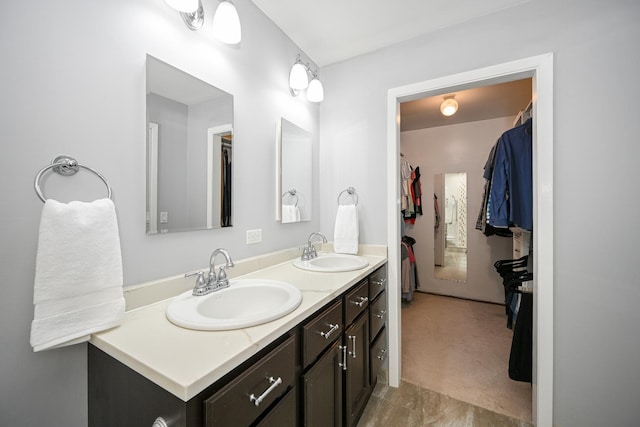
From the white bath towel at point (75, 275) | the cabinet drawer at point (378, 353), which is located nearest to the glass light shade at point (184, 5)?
the white bath towel at point (75, 275)

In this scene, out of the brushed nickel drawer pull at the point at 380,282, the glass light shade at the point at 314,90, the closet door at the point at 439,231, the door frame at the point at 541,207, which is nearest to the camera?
the door frame at the point at 541,207

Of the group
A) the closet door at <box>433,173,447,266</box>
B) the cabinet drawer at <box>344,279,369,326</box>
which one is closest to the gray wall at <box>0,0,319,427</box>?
the cabinet drawer at <box>344,279,369,326</box>

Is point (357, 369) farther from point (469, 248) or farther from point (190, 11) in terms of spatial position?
point (469, 248)

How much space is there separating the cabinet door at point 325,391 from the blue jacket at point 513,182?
1507 millimetres

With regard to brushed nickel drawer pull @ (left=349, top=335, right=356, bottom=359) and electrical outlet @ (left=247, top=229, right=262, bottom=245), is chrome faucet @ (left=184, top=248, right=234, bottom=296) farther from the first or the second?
brushed nickel drawer pull @ (left=349, top=335, right=356, bottom=359)

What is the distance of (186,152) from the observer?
3.84 feet

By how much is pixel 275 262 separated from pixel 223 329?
0.88 meters

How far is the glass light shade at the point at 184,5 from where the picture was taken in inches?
39.8

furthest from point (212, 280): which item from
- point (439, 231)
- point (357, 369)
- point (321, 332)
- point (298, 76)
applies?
point (439, 231)

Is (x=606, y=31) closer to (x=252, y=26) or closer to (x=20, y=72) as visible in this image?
(x=252, y=26)

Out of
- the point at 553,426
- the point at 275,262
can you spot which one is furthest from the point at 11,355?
the point at 553,426

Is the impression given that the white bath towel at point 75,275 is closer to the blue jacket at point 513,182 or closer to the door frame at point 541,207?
the door frame at point 541,207

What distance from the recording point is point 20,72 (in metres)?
0.72

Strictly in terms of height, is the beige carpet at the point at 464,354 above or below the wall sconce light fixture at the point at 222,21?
below
